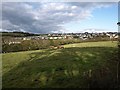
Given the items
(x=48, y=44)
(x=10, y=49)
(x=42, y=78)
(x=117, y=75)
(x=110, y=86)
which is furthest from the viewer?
(x=48, y=44)

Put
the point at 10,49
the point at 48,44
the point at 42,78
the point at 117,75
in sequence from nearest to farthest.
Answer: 1. the point at 117,75
2. the point at 42,78
3. the point at 10,49
4. the point at 48,44

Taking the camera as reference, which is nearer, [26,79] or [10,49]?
[26,79]

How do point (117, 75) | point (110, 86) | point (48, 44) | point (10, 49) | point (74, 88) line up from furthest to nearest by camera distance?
point (48, 44) → point (10, 49) → point (74, 88) → point (117, 75) → point (110, 86)

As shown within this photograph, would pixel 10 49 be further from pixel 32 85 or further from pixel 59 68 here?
pixel 32 85

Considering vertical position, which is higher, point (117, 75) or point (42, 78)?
point (117, 75)

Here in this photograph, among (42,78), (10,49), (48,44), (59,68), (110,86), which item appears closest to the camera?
(110,86)

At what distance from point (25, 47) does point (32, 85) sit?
98.0 feet

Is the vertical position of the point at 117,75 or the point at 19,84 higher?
the point at 117,75

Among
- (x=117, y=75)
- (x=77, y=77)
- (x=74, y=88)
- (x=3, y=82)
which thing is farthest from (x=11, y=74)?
(x=117, y=75)

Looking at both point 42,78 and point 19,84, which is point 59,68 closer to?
point 42,78

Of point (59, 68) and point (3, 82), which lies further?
point (59, 68)

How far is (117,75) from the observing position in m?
11.4

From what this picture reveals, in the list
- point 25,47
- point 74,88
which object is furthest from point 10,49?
point 74,88

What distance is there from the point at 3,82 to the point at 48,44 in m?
32.6
